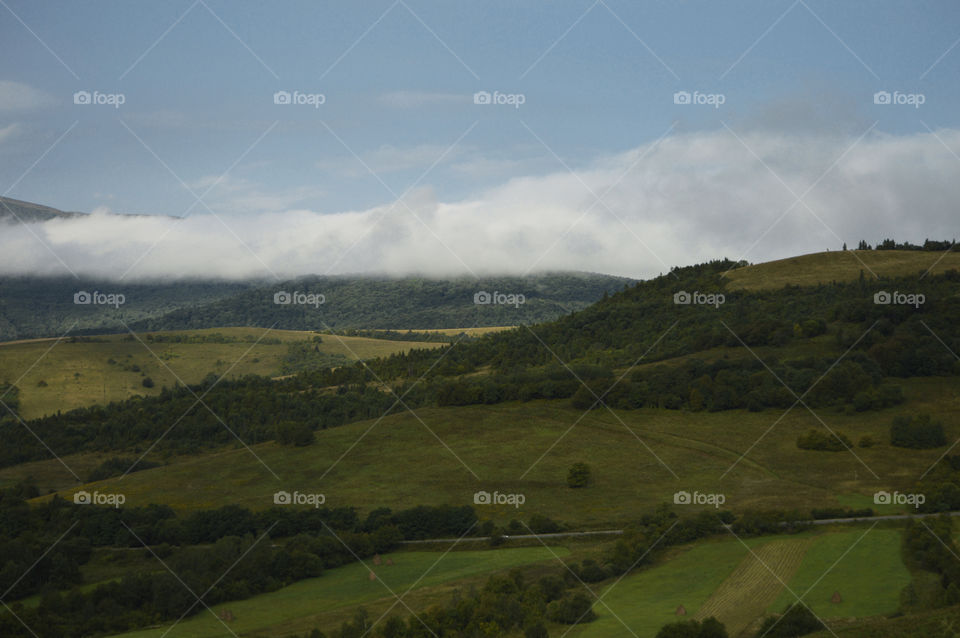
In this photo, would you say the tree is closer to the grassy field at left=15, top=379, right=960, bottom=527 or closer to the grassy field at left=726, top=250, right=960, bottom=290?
the grassy field at left=15, top=379, right=960, bottom=527

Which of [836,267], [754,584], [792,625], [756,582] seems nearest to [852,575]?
[756,582]

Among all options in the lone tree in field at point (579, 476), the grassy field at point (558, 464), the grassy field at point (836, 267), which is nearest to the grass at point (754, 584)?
the grassy field at point (558, 464)

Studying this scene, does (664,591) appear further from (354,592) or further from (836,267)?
(836,267)

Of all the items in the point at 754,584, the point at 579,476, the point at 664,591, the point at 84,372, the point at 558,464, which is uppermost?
the point at 84,372

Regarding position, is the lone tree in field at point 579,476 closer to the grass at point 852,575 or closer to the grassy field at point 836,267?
the grass at point 852,575

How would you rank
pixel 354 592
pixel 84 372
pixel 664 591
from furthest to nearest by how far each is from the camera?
pixel 84 372 < pixel 354 592 < pixel 664 591

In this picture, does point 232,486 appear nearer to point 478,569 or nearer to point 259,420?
point 259,420

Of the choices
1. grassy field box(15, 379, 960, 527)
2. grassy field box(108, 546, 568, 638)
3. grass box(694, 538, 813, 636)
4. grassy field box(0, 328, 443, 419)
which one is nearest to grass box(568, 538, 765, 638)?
grass box(694, 538, 813, 636)
